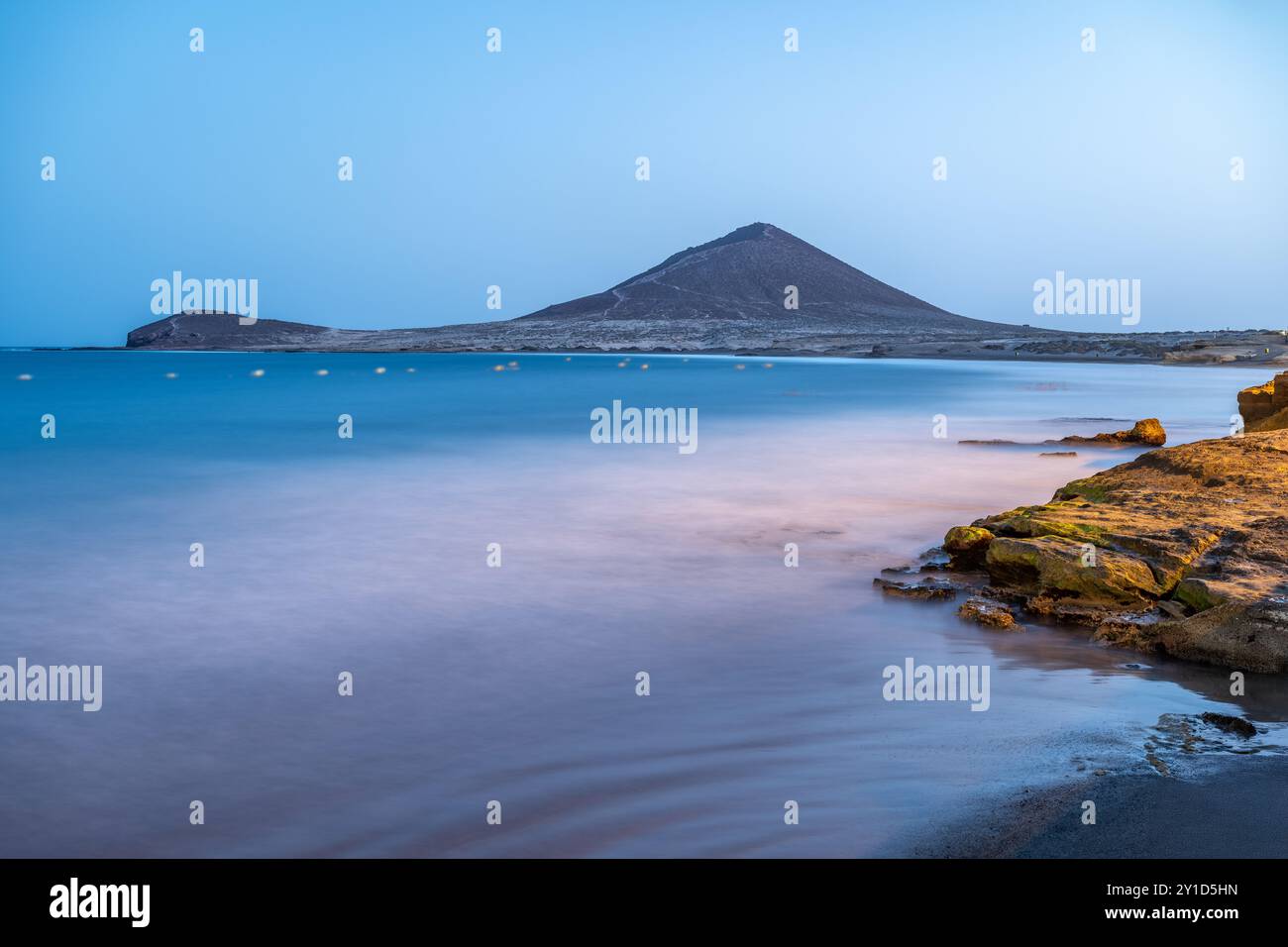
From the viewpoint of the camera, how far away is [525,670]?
7953mm

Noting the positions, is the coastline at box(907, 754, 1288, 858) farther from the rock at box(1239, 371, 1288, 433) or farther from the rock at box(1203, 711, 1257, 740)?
the rock at box(1239, 371, 1288, 433)

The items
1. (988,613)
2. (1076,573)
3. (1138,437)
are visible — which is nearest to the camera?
(988,613)

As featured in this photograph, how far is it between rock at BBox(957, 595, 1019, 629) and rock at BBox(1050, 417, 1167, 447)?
15948 mm

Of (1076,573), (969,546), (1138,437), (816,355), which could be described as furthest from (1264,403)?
(816,355)

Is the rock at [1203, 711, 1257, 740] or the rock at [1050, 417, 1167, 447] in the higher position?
the rock at [1050, 417, 1167, 447]

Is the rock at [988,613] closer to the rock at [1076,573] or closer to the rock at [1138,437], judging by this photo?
the rock at [1076,573]

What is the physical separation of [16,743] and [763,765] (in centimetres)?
431

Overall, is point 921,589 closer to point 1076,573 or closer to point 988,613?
point 988,613

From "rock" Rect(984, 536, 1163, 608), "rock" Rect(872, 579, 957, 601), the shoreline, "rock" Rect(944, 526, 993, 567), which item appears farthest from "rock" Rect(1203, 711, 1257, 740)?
the shoreline

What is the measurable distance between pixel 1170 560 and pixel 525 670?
5275 millimetres

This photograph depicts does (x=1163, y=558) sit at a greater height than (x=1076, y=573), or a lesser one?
greater

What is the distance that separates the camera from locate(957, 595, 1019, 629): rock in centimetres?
845
